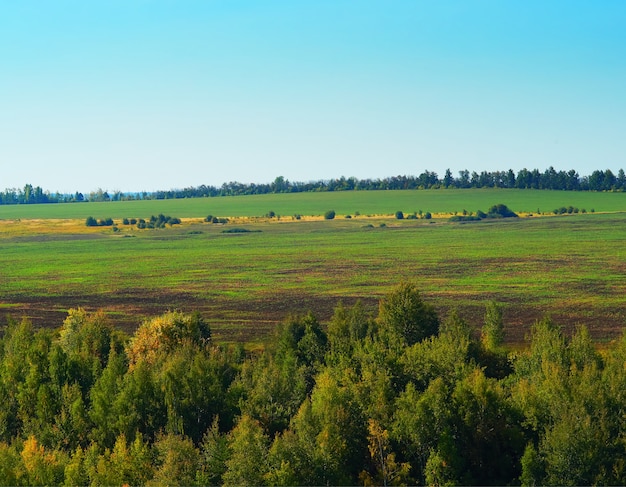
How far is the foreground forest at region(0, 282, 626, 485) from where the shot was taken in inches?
1822

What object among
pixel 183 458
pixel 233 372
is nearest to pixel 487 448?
pixel 183 458

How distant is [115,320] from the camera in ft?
343

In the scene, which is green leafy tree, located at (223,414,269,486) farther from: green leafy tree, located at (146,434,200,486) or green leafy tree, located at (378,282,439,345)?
green leafy tree, located at (378,282,439,345)

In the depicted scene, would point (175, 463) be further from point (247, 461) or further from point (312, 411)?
point (312, 411)

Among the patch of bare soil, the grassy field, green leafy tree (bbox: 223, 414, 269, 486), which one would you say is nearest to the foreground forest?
green leafy tree (bbox: 223, 414, 269, 486)

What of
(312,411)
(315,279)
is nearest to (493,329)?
(312,411)

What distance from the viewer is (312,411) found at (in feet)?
165

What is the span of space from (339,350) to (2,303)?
6865cm

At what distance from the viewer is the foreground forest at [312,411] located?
4628 centimetres

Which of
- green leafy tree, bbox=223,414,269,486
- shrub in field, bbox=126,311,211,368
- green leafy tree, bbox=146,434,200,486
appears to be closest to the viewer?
green leafy tree, bbox=223,414,269,486

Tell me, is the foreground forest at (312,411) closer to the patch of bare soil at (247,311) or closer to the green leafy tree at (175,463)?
the green leafy tree at (175,463)

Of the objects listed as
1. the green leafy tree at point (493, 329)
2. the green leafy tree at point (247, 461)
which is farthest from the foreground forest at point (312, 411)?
the green leafy tree at point (493, 329)

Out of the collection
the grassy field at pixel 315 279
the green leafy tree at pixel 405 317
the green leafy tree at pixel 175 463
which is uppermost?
the green leafy tree at pixel 405 317

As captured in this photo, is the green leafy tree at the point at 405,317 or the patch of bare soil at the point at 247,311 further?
the patch of bare soil at the point at 247,311
